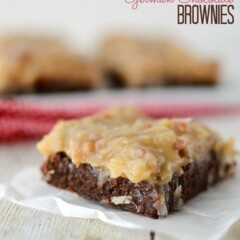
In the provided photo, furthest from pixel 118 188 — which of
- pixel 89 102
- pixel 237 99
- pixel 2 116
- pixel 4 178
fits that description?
pixel 237 99

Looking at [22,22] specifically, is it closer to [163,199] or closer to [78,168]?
[78,168]

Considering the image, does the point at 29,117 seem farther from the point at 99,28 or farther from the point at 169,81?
the point at 99,28

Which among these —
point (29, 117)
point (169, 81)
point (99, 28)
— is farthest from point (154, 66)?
point (29, 117)

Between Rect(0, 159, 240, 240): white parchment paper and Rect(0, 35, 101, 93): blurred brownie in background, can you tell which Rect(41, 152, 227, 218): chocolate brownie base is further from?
Rect(0, 35, 101, 93): blurred brownie in background

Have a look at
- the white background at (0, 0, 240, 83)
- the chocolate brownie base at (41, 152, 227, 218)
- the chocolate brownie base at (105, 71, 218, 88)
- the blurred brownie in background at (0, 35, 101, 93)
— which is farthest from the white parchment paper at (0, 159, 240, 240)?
the chocolate brownie base at (105, 71, 218, 88)

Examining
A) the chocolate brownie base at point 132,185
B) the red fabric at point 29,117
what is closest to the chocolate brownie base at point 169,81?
the red fabric at point 29,117

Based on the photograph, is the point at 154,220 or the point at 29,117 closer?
the point at 154,220
